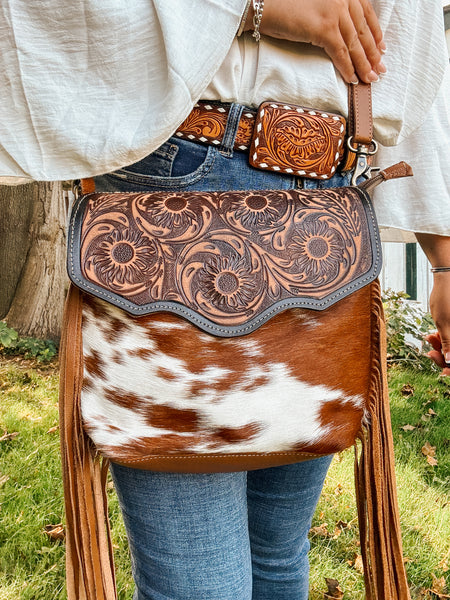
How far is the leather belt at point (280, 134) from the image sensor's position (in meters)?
0.82

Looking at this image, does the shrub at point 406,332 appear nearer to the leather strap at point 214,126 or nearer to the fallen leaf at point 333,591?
the fallen leaf at point 333,591

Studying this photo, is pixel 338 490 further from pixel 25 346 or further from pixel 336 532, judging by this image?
pixel 25 346

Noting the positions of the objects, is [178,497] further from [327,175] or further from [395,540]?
[327,175]

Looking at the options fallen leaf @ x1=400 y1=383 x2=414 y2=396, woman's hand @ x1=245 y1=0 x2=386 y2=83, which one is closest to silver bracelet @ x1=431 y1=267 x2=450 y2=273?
woman's hand @ x1=245 y1=0 x2=386 y2=83

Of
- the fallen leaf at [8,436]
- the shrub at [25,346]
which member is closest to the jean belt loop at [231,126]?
the fallen leaf at [8,436]

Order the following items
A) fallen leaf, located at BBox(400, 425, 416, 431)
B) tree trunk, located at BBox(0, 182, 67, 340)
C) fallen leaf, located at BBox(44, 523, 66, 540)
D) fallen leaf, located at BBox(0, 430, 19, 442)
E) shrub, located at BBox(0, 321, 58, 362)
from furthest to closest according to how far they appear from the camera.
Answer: tree trunk, located at BBox(0, 182, 67, 340) → shrub, located at BBox(0, 321, 58, 362) → fallen leaf, located at BBox(400, 425, 416, 431) → fallen leaf, located at BBox(0, 430, 19, 442) → fallen leaf, located at BBox(44, 523, 66, 540)

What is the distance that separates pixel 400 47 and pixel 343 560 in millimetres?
1836

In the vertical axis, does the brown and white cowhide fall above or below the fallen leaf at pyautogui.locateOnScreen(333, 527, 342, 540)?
above

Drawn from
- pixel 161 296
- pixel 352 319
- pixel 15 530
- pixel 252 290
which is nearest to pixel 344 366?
pixel 352 319

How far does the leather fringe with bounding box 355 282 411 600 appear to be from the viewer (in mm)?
869

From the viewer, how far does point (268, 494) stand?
3.55 feet

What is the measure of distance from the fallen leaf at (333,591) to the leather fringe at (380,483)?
1054mm

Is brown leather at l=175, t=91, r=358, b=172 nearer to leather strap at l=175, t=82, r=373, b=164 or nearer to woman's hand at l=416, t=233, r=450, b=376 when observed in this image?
leather strap at l=175, t=82, r=373, b=164

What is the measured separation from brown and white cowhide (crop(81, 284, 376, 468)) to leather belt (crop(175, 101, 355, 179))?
0.76ft
